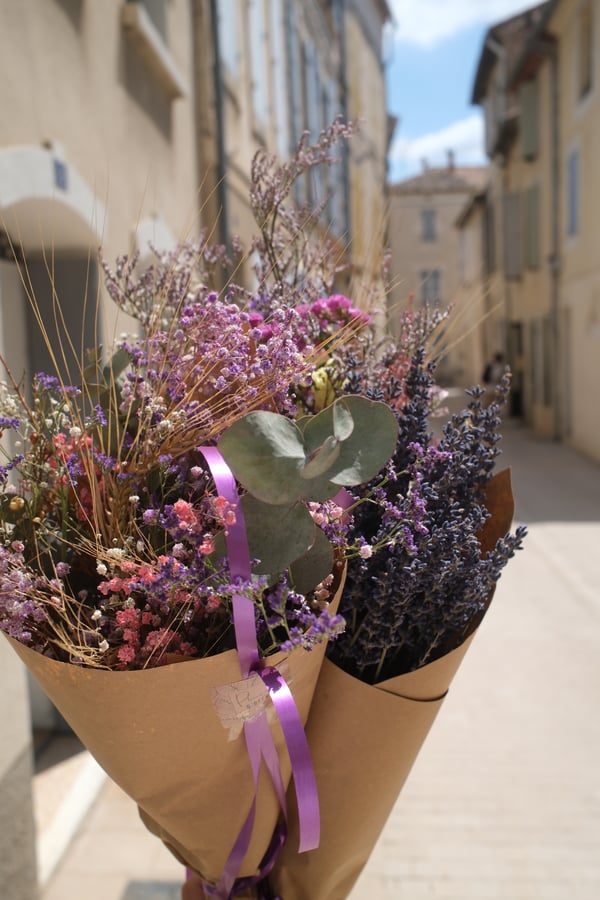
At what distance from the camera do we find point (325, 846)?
3.76ft

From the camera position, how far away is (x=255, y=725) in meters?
0.97

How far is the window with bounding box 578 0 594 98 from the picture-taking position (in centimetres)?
1195

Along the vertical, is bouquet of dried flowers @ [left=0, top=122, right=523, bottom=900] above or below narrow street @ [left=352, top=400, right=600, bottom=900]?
above

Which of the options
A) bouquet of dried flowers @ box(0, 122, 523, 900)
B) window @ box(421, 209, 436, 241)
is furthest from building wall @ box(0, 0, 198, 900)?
window @ box(421, 209, 436, 241)

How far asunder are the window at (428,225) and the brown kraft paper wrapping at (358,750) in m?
38.0

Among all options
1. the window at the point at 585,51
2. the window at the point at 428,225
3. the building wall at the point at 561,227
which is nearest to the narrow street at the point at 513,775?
the building wall at the point at 561,227

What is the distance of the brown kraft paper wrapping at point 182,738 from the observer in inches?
35.6

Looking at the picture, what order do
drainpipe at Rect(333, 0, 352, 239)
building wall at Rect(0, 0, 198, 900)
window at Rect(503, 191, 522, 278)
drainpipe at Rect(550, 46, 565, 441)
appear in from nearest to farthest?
building wall at Rect(0, 0, 198, 900)
drainpipe at Rect(550, 46, 565, 441)
drainpipe at Rect(333, 0, 352, 239)
window at Rect(503, 191, 522, 278)

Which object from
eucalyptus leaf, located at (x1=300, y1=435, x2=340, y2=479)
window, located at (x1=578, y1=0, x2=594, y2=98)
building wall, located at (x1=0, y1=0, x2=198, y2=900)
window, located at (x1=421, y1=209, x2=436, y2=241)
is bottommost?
eucalyptus leaf, located at (x1=300, y1=435, x2=340, y2=479)

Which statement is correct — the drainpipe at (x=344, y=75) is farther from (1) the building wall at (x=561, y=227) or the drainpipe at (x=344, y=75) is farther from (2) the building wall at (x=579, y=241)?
(2) the building wall at (x=579, y=241)

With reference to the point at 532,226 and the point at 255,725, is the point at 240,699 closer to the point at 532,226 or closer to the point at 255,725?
the point at 255,725

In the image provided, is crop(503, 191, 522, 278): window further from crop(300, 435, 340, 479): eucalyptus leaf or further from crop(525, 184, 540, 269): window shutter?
crop(300, 435, 340, 479): eucalyptus leaf

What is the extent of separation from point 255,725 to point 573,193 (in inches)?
534

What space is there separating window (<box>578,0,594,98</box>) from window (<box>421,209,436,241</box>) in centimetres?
2532
